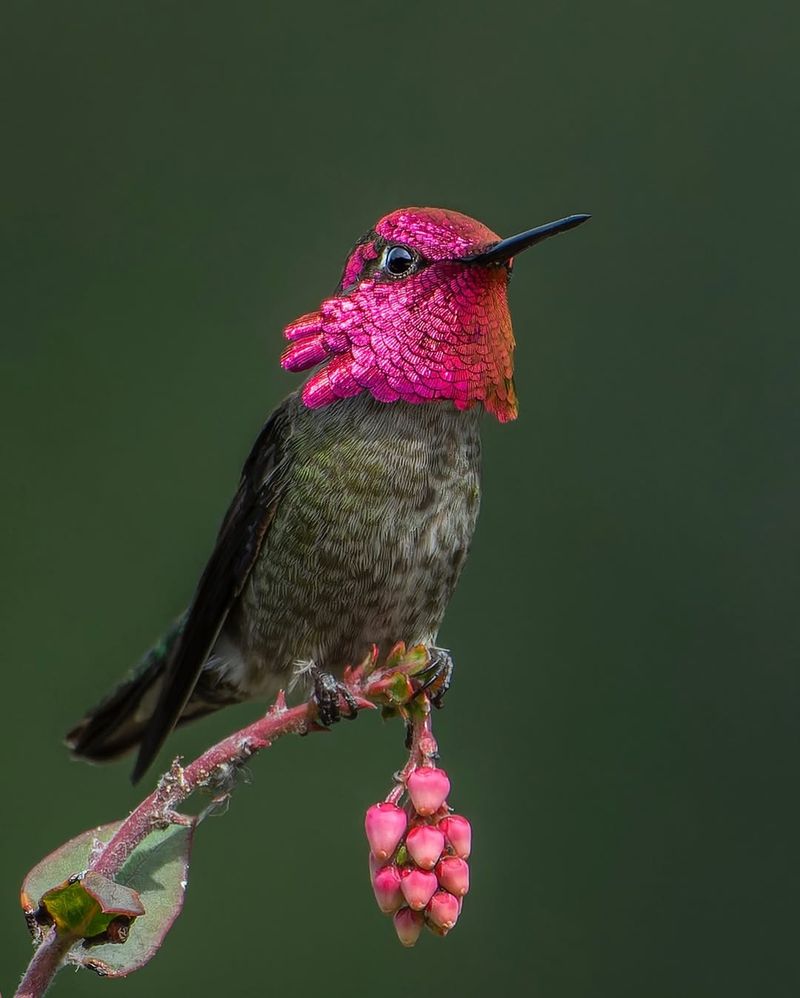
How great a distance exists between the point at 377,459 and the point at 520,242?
1.37 feet

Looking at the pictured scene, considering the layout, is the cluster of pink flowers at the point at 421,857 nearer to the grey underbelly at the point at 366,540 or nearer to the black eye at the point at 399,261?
the grey underbelly at the point at 366,540

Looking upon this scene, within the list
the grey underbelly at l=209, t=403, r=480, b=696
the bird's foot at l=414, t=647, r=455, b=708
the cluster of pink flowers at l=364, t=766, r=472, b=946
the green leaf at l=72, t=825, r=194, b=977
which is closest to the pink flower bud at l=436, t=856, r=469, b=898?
the cluster of pink flowers at l=364, t=766, r=472, b=946

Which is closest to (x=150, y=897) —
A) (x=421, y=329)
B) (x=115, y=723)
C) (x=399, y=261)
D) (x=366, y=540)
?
(x=366, y=540)

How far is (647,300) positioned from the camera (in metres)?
4.41

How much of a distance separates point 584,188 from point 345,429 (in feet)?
8.80

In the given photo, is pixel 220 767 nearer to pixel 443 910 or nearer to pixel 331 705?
pixel 443 910

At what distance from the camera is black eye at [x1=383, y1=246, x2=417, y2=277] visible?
7.03 feet

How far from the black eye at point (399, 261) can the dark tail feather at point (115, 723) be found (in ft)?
2.98

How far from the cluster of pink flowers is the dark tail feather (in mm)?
1307

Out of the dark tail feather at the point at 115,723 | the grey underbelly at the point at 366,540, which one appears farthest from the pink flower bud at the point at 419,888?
the dark tail feather at the point at 115,723

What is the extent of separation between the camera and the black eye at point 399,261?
7.03 ft

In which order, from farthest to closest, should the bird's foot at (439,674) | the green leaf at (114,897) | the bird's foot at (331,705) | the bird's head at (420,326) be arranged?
the bird's head at (420,326) → the bird's foot at (439,674) → the bird's foot at (331,705) → the green leaf at (114,897)

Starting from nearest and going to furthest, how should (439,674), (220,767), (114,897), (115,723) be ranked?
Result: (114,897), (220,767), (439,674), (115,723)

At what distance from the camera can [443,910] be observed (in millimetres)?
1229
